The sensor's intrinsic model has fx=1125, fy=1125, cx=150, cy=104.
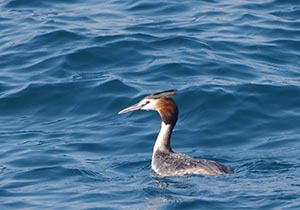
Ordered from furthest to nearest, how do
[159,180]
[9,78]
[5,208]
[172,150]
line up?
[9,78], [172,150], [159,180], [5,208]

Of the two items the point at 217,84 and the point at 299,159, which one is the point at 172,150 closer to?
the point at 299,159

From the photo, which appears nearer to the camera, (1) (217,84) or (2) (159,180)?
(2) (159,180)

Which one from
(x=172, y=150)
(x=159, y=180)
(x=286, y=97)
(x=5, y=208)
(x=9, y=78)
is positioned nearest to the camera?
(x=5, y=208)

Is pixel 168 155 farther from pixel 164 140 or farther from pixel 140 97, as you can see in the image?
pixel 140 97

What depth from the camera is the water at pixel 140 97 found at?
1341 centimetres

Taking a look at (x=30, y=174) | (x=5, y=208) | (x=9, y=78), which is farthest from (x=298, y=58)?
(x=5, y=208)

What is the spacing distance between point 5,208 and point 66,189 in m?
0.93

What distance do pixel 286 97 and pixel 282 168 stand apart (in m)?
3.28

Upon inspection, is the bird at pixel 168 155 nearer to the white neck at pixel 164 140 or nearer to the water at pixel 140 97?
the white neck at pixel 164 140

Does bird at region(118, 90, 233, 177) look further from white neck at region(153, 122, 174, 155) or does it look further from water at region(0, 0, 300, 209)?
water at region(0, 0, 300, 209)

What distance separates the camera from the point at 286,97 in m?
17.2

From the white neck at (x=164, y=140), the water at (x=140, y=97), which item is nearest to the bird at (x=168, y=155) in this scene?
the white neck at (x=164, y=140)

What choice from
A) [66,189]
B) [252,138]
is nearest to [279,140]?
[252,138]

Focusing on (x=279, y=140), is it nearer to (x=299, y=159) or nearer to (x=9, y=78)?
(x=299, y=159)
